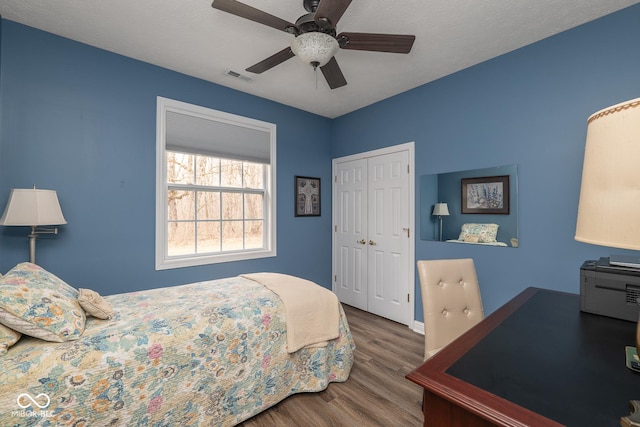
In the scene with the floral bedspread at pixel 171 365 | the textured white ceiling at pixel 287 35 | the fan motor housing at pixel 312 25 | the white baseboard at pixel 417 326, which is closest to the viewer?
the floral bedspread at pixel 171 365

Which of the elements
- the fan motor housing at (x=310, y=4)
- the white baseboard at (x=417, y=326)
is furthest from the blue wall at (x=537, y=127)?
the fan motor housing at (x=310, y=4)

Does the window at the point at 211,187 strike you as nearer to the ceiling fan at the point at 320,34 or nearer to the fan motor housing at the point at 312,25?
the ceiling fan at the point at 320,34

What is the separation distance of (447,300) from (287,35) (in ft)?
7.74

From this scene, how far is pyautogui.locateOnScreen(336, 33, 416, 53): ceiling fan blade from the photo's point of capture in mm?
1792

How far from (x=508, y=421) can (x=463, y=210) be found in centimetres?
248

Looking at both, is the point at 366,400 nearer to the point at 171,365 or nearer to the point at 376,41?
the point at 171,365

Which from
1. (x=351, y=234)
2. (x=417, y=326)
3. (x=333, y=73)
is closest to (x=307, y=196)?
(x=351, y=234)

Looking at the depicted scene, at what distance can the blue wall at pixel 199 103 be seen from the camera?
218 cm

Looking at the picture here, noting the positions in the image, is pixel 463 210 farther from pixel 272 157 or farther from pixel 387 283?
pixel 272 157

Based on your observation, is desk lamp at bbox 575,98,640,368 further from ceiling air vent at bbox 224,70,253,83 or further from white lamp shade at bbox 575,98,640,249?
ceiling air vent at bbox 224,70,253,83

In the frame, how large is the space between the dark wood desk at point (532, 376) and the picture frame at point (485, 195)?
5.00 feet

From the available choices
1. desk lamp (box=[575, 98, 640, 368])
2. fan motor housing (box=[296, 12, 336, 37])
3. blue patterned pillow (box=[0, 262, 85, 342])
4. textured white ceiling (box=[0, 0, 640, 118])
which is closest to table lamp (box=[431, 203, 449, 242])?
textured white ceiling (box=[0, 0, 640, 118])

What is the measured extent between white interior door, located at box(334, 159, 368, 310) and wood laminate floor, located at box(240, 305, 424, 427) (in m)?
1.26

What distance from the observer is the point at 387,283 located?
3602 mm
